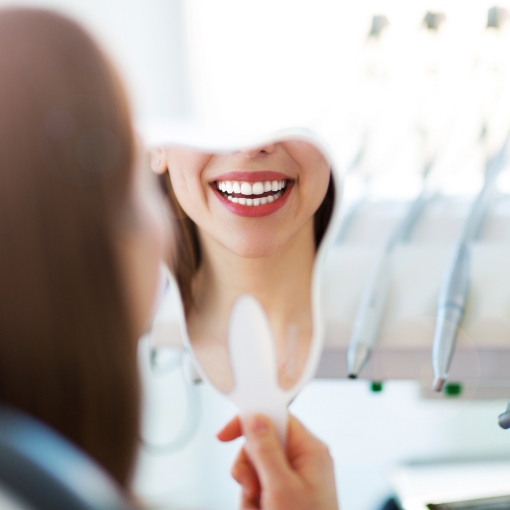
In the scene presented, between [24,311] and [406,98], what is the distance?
0.33 meters

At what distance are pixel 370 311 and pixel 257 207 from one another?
0.30 feet

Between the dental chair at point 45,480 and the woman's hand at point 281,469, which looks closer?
the dental chair at point 45,480

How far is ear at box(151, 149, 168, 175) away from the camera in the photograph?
330mm

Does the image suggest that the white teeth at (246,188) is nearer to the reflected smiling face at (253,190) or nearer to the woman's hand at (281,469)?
the reflected smiling face at (253,190)

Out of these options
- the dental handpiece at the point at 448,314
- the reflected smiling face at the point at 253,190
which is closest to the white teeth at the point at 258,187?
the reflected smiling face at the point at 253,190

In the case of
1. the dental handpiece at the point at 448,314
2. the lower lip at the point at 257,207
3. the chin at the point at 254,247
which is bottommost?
the dental handpiece at the point at 448,314

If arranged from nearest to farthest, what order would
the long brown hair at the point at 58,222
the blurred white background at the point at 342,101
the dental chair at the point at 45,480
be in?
the dental chair at the point at 45,480
the long brown hair at the point at 58,222
the blurred white background at the point at 342,101

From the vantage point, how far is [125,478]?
1.03ft

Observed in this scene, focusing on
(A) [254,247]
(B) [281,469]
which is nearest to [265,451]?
(B) [281,469]

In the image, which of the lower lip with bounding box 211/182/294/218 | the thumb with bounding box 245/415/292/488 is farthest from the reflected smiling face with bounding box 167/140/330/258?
the thumb with bounding box 245/415/292/488

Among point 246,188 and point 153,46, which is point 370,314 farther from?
point 153,46

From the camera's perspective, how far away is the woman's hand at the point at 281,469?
0.32 m

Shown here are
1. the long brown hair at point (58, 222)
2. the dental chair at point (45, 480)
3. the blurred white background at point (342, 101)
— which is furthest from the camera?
the blurred white background at point (342, 101)

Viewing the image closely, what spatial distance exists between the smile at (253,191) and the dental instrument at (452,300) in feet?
0.38
